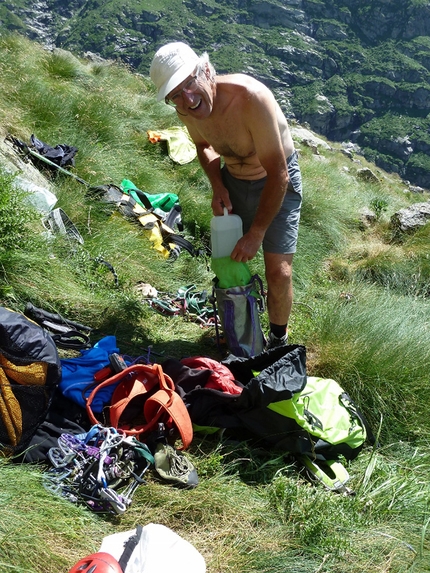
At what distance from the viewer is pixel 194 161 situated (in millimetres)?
7797

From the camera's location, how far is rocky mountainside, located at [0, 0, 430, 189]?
116 m

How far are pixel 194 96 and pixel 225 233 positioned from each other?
3.24ft

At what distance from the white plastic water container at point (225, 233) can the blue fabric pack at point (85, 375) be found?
1041 millimetres

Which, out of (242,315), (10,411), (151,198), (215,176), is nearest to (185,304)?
(242,315)

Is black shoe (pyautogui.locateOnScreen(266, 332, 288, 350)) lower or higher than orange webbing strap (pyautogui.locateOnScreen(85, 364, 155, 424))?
lower

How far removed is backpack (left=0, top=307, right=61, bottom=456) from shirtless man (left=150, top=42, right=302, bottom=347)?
146 cm

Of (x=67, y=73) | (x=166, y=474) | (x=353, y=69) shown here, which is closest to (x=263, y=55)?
(x=353, y=69)

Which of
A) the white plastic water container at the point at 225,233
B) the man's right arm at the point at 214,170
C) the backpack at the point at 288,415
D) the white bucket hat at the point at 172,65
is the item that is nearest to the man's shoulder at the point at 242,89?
the white bucket hat at the point at 172,65

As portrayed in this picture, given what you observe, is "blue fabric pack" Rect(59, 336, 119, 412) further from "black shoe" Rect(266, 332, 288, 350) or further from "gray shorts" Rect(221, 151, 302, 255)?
"gray shorts" Rect(221, 151, 302, 255)

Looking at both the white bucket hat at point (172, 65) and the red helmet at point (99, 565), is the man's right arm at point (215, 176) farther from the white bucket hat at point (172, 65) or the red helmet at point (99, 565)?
the red helmet at point (99, 565)

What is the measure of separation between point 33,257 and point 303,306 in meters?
2.55

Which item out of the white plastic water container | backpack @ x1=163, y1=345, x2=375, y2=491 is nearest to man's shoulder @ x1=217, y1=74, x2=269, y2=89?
the white plastic water container

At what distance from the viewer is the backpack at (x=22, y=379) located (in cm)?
237

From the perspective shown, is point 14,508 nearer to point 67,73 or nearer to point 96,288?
point 96,288
